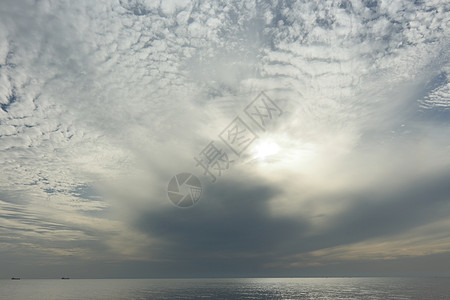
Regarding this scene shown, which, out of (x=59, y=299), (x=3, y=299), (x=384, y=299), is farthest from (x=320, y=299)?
(x=3, y=299)

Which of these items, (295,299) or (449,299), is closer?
(449,299)

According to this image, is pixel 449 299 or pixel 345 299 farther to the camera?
pixel 345 299

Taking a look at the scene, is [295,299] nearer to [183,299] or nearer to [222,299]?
[222,299]

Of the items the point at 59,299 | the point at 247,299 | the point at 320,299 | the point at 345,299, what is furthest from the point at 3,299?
the point at 345,299

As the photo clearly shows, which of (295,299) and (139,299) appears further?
(295,299)

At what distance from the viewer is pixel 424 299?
12825 cm

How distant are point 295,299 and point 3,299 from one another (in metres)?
158

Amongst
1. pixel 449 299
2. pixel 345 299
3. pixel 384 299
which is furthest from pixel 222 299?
pixel 449 299

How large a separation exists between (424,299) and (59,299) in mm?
190657

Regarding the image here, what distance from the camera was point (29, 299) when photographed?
13475cm

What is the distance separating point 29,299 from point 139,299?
203 feet

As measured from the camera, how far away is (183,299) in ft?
426

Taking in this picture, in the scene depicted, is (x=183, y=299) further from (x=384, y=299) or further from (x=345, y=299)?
(x=384, y=299)

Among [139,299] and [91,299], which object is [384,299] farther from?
[91,299]
